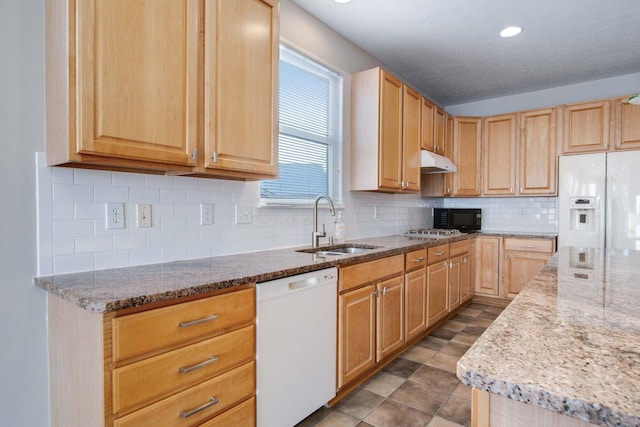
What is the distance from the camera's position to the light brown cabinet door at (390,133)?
10.1 ft

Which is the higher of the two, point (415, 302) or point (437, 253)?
point (437, 253)

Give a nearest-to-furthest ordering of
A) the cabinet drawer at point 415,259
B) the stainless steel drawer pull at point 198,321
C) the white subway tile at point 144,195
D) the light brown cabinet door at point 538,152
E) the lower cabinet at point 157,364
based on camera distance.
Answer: the lower cabinet at point 157,364 < the stainless steel drawer pull at point 198,321 < the white subway tile at point 144,195 < the cabinet drawer at point 415,259 < the light brown cabinet door at point 538,152

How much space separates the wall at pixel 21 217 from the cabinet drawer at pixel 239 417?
73 centimetres

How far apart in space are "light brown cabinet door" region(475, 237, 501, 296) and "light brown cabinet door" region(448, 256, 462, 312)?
2.07 ft

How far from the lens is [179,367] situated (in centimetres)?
131

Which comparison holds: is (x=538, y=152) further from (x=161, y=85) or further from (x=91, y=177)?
(x=91, y=177)

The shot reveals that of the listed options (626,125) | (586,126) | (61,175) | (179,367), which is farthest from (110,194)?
(626,125)

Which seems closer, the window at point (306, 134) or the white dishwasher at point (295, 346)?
the white dishwasher at point (295, 346)

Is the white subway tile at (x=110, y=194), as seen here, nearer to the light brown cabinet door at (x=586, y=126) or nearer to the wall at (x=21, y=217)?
the wall at (x=21, y=217)

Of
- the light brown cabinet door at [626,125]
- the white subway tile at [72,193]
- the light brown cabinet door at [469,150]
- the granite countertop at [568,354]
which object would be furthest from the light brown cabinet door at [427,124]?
the white subway tile at [72,193]

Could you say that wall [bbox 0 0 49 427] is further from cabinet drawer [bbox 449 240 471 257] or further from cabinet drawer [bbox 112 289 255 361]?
cabinet drawer [bbox 449 240 471 257]

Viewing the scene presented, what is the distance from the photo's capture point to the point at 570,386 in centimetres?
58

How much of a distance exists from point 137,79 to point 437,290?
9.85 feet

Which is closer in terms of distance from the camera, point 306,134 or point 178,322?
point 178,322
